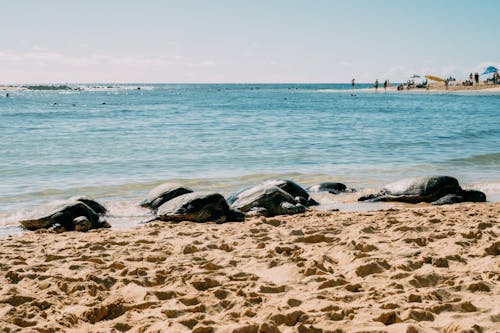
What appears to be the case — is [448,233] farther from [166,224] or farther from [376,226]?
[166,224]

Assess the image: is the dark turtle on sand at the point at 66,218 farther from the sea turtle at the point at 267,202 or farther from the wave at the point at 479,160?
the wave at the point at 479,160

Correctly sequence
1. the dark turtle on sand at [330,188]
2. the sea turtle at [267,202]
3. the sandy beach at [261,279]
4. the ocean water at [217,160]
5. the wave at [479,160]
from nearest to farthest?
the sandy beach at [261,279], the sea turtle at [267,202], the dark turtle on sand at [330,188], the ocean water at [217,160], the wave at [479,160]

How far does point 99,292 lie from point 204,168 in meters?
10.1

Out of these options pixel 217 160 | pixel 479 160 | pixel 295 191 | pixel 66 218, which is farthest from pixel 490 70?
pixel 66 218

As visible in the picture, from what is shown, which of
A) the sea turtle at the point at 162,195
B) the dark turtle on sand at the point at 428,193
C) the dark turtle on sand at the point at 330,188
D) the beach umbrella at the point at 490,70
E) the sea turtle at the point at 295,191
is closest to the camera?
the sea turtle at the point at 162,195

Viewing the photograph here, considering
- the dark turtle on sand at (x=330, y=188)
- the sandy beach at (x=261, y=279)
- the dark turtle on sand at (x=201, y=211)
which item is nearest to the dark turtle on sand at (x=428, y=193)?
the dark turtle on sand at (x=330, y=188)

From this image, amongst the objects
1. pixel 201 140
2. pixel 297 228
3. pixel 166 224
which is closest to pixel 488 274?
pixel 297 228

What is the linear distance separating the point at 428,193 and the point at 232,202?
3919 millimetres

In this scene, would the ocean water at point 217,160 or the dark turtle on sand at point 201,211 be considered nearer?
the dark turtle on sand at point 201,211

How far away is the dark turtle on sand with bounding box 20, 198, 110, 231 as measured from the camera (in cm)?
825

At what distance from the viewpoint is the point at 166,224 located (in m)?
8.36

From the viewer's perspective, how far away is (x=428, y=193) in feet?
33.2

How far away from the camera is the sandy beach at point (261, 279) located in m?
4.00

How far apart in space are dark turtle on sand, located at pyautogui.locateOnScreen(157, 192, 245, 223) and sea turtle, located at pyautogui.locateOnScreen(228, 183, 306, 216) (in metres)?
0.45
